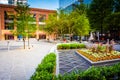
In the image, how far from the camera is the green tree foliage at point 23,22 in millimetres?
28656

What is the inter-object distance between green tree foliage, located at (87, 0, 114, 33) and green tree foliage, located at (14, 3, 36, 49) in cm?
1894

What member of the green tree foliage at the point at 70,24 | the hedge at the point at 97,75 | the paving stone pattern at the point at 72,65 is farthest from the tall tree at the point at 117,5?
the hedge at the point at 97,75

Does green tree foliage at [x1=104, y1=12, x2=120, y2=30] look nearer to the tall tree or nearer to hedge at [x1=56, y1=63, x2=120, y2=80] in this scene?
the tall tree

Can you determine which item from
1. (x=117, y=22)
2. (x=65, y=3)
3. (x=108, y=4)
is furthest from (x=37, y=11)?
(x=117, y=22)

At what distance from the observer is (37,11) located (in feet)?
245

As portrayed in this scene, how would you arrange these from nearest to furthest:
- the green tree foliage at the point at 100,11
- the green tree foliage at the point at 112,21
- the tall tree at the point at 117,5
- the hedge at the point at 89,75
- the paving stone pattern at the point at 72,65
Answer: the hedge at the point at 89,75 → the paving stone pattern at the point at 72,65 → the green tree foliage at the point at 112,21 → the green tree foliage at the point at 100,11 → the tall tree at the point at 117,5

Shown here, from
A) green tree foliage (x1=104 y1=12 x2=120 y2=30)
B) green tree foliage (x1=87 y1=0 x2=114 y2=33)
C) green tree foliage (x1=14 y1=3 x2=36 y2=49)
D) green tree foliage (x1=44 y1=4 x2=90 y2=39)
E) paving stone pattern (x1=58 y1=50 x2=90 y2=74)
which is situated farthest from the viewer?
green tree foliage (x1=87 y1=0 x2=114 y2=33)

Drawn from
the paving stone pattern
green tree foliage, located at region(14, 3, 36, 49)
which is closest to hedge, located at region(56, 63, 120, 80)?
the paving stone pattern

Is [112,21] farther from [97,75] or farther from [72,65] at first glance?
[97,75]

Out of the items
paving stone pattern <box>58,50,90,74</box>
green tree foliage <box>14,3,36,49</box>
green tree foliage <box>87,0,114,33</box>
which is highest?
green tree foliage <box>87,0,114,33</box>

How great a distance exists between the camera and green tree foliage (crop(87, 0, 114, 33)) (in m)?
42.3

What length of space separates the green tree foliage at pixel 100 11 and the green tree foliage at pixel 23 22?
18.9 meters

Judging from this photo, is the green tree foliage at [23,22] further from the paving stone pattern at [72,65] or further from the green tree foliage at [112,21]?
the green tree foliage at [112,21]

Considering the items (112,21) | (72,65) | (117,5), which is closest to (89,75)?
(72,65)
